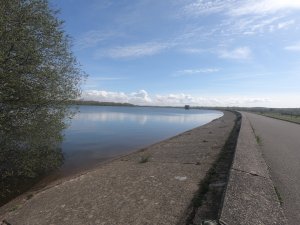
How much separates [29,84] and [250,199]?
29.9ft

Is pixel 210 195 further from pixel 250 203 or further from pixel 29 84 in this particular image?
pixel 29 84

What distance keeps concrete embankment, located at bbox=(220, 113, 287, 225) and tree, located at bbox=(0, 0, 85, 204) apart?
7.98m

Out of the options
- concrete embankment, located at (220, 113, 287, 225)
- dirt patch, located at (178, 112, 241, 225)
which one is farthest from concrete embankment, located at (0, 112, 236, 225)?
concrete embankment, located at (220, 113, 287, 225)

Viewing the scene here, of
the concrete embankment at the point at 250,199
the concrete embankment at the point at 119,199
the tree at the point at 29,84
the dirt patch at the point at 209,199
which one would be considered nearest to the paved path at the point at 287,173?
the concrete embankment at the point at 250,199

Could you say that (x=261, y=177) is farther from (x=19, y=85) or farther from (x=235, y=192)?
(x=19, y=85)

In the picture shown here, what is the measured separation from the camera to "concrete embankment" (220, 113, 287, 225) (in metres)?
5.80

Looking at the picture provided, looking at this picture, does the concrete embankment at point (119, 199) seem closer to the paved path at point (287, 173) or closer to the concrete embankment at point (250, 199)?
the concrete embankment at point (250, 199)

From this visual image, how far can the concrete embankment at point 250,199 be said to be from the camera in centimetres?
580

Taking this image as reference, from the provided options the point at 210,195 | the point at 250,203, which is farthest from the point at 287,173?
the point at 250,203

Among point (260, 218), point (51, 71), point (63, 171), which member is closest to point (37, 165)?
point (63, 171)

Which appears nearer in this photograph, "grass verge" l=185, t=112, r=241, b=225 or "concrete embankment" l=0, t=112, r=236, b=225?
"grass verge" l=185, t=112, r=241, b=225

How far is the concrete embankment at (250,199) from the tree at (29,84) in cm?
798

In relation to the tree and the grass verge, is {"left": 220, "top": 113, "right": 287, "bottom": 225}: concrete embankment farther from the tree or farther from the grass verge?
the tree

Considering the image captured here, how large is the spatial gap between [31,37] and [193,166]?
799 cm
